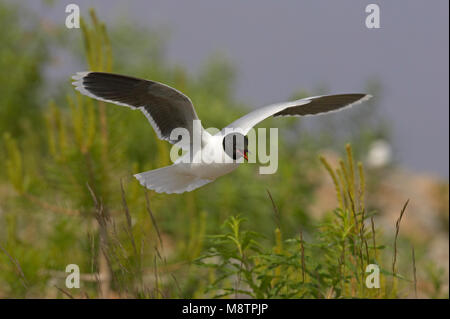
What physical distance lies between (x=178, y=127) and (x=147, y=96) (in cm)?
23

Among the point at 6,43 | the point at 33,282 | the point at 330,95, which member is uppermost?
the point at 6,43

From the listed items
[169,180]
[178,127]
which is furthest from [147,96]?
[169,180]

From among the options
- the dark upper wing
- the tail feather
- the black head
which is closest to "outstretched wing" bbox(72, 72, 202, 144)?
the tail feather

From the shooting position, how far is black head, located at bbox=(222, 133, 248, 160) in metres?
2.60

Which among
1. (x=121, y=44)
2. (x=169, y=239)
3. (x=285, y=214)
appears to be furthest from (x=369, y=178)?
(x=121, y=44)

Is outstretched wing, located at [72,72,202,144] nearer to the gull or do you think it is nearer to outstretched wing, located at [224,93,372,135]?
the gull

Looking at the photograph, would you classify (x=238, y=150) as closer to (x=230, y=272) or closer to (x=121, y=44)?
(x=230, y=272)

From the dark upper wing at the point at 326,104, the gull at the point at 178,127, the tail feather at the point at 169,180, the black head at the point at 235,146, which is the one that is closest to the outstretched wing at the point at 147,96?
the gull at the point at 178,127

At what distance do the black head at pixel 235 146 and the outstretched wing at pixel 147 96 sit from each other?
31cm

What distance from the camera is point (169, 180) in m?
2.91

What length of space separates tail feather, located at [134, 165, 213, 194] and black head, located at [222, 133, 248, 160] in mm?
335

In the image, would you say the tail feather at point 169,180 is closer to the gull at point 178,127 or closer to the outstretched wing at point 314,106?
the gull at point 178,127

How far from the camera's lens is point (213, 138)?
272cm

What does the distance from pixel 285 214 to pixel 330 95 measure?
458 centimetres
